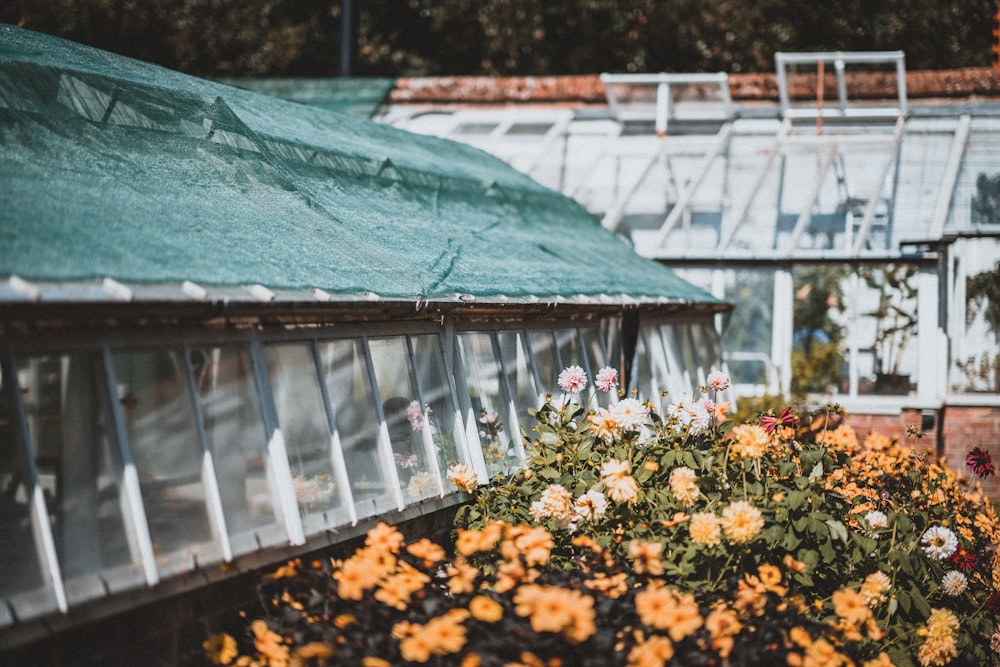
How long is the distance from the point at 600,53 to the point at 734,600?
1889cm

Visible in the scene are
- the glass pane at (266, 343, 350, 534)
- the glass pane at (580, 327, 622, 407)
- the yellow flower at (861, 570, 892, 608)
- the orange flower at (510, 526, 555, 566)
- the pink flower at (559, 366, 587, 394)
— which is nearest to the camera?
the orange flower at (510, 526, 555, 566)

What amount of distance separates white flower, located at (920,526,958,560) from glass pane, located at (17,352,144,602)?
3252mm

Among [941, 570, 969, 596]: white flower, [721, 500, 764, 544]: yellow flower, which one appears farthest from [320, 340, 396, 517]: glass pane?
[941, 570, 969, 596]: white flower

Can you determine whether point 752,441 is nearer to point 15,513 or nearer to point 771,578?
point 771,578

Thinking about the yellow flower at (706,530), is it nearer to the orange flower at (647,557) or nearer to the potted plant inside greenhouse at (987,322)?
the orange flower at (647,557)

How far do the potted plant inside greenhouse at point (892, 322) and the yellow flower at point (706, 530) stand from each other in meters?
7.58

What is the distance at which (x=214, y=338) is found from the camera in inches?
160

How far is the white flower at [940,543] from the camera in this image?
4562 mm

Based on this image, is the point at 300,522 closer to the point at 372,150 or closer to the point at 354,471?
the point at 354,471

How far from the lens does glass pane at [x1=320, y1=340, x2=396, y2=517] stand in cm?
468

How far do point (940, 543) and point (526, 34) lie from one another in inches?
699

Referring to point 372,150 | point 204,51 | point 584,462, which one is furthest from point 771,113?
point 204,51

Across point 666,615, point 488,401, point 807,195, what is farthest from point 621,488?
Result: point 807,195

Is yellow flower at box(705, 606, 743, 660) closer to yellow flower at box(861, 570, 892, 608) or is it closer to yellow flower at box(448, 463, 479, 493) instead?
yellow flower at box(861, 570, 892, 608)
